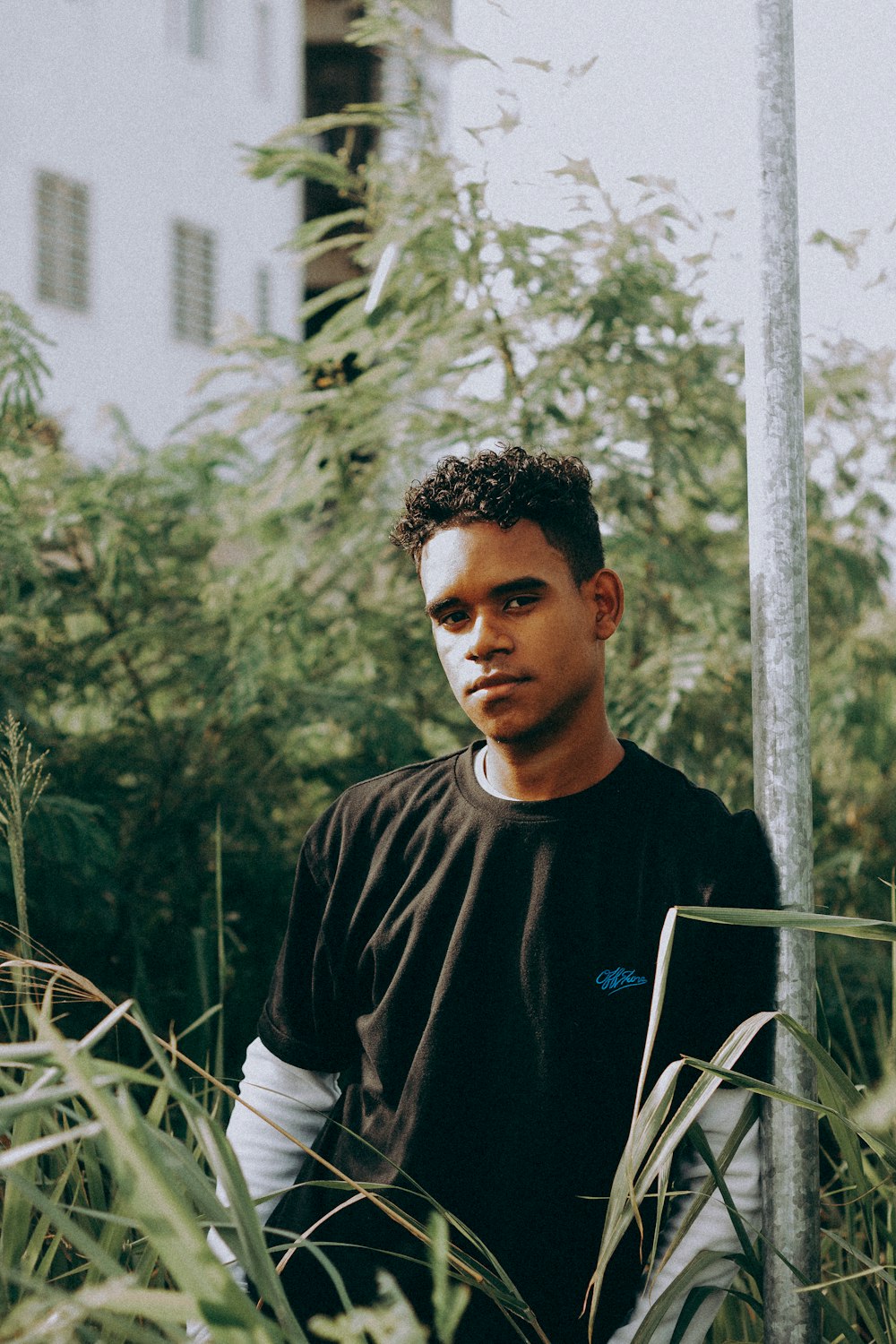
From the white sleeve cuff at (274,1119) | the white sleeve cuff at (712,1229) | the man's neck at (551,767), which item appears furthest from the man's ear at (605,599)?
the white sleeve cuff at (274,1119)

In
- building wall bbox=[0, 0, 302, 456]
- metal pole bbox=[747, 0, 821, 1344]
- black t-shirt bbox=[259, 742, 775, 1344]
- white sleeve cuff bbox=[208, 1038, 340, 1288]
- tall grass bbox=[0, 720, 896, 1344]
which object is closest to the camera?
tall grass bbox=[0, 720, 896, 1344]

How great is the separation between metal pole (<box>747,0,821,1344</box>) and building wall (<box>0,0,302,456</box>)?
10017mm

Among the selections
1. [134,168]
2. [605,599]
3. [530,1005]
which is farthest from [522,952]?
[134,168]

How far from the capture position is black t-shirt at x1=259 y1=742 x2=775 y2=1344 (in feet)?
5.32

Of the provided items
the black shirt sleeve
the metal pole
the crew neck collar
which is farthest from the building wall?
the metal pole

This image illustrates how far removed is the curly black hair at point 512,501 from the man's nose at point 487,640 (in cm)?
13

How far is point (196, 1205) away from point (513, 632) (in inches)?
28.8

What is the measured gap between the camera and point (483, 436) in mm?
3143

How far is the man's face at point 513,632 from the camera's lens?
1.67 m

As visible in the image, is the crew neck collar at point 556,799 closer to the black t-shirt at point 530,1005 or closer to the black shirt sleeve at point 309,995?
the black t-shirt at point 530,1005

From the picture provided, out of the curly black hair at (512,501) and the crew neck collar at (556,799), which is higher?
the curly black hair at (512,501)

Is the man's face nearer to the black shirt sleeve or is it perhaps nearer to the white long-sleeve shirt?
the black shirt sleeve

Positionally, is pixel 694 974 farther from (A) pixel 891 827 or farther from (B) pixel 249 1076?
(A) pixel 891 827

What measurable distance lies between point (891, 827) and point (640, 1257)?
2.50 metres
